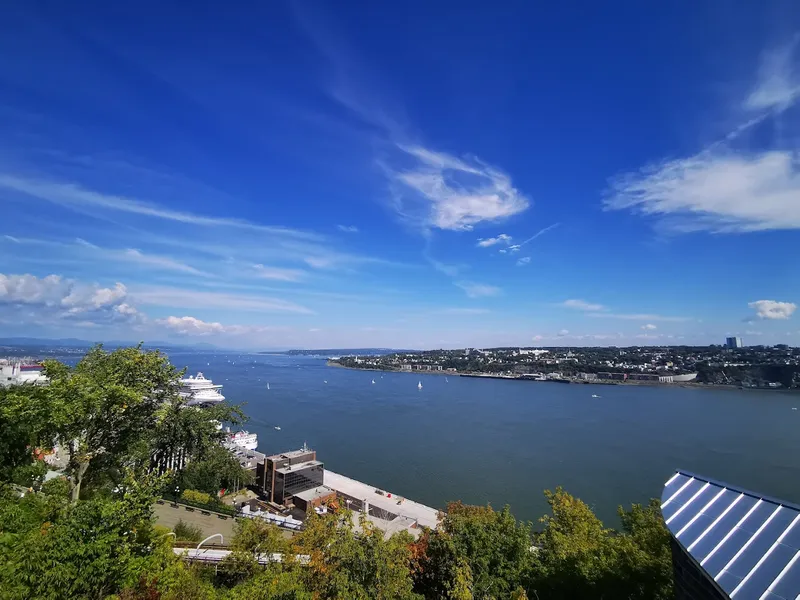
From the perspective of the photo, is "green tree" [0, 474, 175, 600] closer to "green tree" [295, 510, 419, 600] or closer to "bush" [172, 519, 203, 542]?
"green tree" [295, 510, 419, 600]

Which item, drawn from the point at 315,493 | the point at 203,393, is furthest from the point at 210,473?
the point at 203,393

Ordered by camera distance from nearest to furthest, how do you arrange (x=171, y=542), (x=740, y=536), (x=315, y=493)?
(x=740, y=536) → (x=171, y=542) → (x=315, y=493)

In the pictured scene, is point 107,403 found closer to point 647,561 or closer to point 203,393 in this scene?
point 647,561

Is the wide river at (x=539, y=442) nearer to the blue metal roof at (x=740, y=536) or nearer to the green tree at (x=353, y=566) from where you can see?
the green tree at (x=353, y=566)

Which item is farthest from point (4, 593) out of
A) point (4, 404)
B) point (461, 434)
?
point (461, 434)

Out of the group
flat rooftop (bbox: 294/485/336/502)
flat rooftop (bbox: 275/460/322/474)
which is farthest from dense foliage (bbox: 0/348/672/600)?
flat rooftop (bbox: 275/460/322/474)

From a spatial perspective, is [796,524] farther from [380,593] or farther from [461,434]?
[461,434]

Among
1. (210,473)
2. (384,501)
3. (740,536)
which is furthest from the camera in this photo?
(384,501)

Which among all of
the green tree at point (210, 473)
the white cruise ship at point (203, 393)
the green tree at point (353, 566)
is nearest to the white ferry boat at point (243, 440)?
the white cruise ship at point (203, 393)

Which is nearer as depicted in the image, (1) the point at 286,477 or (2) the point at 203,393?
(1) the point at 286,477
